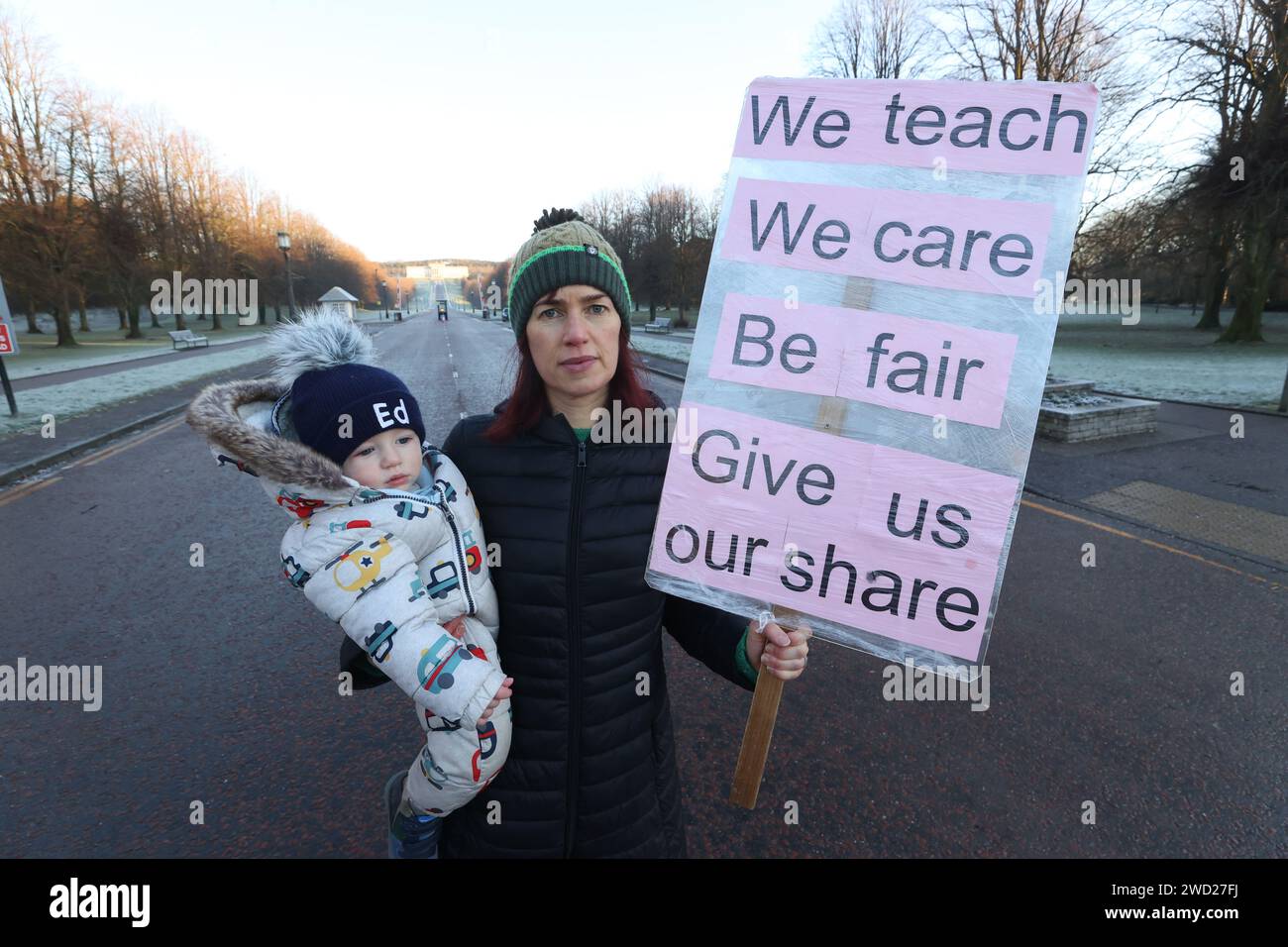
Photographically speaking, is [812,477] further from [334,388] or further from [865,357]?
[334,388]

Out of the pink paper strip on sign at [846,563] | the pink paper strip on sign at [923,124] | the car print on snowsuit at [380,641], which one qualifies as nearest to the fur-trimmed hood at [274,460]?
the car print on snowsuit at [380,641]

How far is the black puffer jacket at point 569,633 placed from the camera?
5.19 feet

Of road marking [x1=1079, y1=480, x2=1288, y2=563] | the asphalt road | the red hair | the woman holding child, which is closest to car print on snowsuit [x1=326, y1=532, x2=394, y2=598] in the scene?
the woman holding child

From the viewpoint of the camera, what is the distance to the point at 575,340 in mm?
1588

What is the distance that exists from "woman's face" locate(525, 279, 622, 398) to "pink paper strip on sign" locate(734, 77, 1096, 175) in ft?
1.75

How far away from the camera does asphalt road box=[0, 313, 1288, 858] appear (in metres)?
2.59

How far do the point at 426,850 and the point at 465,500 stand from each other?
1.03m

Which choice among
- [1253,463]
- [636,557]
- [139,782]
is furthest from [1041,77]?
[139,782]

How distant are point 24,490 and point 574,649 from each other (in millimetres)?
9365

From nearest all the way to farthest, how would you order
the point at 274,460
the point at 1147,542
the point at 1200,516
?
the point at 274,460, the point at 1147,542, the point at 1200,516

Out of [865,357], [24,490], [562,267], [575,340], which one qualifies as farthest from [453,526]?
[24,490]

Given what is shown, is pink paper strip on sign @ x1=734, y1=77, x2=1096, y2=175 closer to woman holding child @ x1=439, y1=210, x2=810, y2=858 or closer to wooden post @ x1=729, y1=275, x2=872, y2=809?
wooden post @ x1=729, y1=275, x2=872, y2=809

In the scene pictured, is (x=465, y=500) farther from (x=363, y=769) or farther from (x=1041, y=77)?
(x=1041, y=77)

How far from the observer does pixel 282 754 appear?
3.03m
